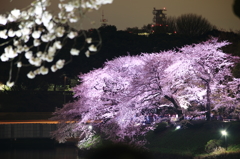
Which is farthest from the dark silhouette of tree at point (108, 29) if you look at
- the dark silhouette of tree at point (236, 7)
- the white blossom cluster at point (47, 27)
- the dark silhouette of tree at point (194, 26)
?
the white blossom cluster at point (47, 27)

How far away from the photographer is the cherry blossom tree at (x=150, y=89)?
2497 centimetres

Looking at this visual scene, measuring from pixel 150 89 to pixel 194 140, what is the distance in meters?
4.01

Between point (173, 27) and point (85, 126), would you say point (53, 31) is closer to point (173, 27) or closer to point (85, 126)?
point (85, 126)

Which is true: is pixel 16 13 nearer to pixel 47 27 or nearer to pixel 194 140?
pixel 47 27

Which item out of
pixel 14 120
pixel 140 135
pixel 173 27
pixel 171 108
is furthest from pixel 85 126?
pixel 173 27

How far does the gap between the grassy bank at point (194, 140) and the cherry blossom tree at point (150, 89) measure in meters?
1.03

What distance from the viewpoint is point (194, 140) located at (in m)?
23.6

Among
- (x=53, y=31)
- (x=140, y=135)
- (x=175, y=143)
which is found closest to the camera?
(x=53, y=31)

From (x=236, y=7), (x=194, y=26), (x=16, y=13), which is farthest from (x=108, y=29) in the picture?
(x=16, y=13)

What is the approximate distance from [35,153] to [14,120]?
43.3ft

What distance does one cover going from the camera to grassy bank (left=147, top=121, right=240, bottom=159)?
846 inches

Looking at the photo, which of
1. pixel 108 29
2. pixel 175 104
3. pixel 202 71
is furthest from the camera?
pixel 108 29

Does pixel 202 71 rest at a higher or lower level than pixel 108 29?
lower

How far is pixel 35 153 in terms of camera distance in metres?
31.1
